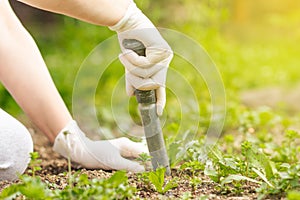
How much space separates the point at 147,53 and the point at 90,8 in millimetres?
236

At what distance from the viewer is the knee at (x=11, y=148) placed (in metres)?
1.84

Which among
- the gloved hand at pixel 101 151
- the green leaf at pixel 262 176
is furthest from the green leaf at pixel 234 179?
the gloved hand at pixel 101 151

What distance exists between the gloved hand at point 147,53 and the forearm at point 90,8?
0.12 ft

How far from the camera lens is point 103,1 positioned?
160 centimetres

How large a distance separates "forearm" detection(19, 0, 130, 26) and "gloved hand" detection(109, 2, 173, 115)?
36mm

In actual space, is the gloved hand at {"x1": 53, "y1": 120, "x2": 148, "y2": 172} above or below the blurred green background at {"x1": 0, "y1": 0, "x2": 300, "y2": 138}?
below

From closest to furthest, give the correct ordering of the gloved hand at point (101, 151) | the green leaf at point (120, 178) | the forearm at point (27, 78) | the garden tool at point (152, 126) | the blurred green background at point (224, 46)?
the green leaf at point (120, 178) → the garden tool at point (152, 126) → the gloved hand at point (101, 151) → the forearm at point (27, 78) → the blurred green background at point (224, 46)

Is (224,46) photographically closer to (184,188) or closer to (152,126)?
(152,126)

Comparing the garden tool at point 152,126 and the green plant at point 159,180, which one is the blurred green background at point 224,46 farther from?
the green plant at point 159,180

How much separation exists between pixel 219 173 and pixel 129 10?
583 mm

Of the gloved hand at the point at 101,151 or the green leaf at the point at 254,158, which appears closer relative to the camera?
the green leaf at the point at 254,158

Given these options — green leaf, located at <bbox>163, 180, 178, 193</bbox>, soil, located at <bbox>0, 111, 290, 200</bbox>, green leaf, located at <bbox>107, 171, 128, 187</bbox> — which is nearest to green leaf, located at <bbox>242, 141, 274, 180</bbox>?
soil, located at <bbox>0, 111, 290, 200</bbox>

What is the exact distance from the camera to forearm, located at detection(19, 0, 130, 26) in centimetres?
156

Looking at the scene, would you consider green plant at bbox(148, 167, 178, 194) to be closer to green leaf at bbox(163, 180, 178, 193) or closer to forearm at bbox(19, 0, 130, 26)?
green leaf at bbox(163, 180, 178, 193)
